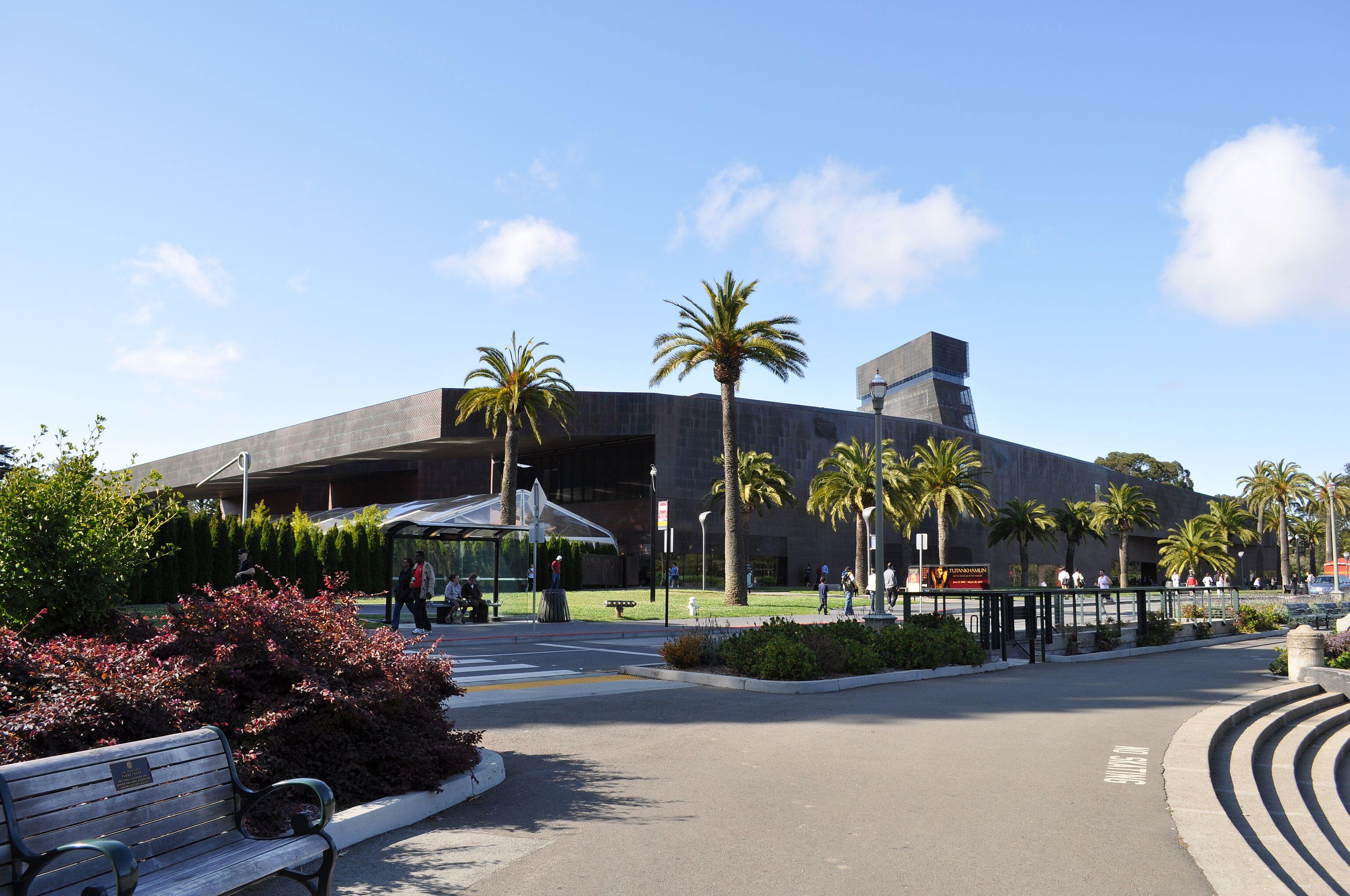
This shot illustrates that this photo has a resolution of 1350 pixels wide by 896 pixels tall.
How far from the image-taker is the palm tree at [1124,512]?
79250 mm

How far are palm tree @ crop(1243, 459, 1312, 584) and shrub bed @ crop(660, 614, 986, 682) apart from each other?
74972 mm

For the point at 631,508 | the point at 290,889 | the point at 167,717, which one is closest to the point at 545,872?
the point at 290,889

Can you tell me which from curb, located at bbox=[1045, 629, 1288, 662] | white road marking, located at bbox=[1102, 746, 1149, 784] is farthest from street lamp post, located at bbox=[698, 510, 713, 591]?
white road marking, located at bbox=[1102, 746, 1149, 784]

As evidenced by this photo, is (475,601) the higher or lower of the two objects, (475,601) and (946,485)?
the lower

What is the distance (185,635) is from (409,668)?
1.56 m

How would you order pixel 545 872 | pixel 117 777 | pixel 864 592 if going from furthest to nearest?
pixel 864 592
pixel 545 872
pixel 117 777

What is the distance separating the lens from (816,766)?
8227 millimetres

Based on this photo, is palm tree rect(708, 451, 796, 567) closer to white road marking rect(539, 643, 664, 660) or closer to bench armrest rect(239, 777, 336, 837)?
white road marking rect(539, 643, 664, 660)

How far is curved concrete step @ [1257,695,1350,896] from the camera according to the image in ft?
19.8

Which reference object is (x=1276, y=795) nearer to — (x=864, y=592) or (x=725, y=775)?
(x=725, y=775)

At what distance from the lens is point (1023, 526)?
73.9 meters

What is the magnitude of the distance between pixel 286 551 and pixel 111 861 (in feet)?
140

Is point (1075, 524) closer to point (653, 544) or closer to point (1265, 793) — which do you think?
point (653, 544)

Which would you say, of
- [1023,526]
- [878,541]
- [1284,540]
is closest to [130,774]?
[878,541]
